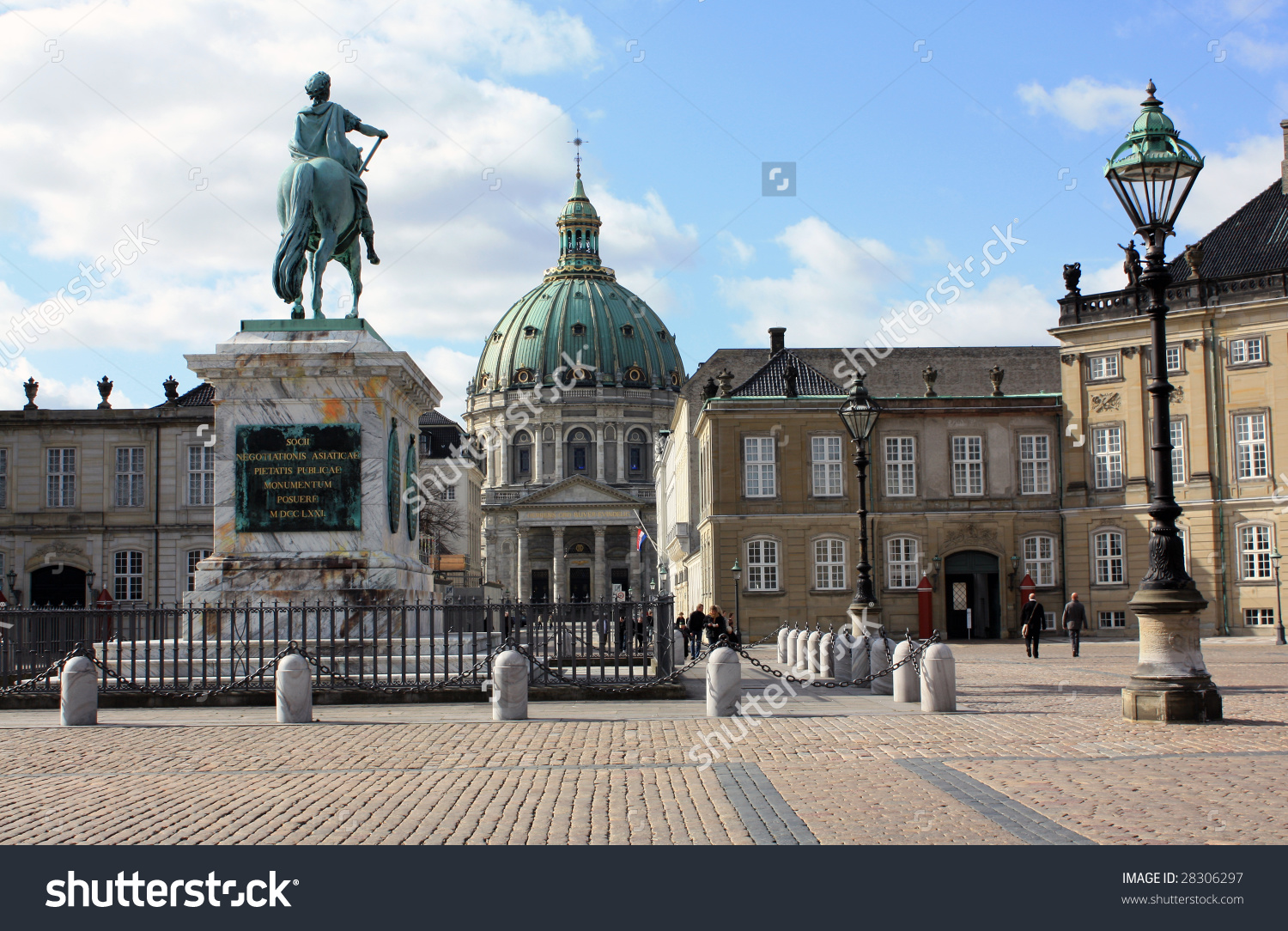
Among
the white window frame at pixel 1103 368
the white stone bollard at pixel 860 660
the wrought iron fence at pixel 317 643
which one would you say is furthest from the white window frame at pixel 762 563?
the wrought iron fence at pixel 317 643

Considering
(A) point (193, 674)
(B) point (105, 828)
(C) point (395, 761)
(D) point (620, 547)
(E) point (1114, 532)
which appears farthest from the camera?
(D) point (620, 547)

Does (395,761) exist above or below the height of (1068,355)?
below

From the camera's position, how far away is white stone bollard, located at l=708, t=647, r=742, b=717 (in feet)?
50.8

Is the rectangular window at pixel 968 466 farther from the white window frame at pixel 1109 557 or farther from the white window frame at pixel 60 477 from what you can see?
the white window frame at pixel 60 477

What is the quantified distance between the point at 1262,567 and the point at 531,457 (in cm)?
10088

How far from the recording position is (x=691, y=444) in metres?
64.6

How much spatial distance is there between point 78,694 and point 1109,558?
40.9 meters

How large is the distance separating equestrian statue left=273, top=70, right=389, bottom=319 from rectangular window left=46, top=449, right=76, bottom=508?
4408cm

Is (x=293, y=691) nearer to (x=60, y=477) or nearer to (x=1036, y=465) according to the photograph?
(x=1036, y=465)

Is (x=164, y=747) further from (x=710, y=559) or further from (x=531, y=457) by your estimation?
(x=531, y=457)

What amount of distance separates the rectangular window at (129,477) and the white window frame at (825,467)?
98.1ft

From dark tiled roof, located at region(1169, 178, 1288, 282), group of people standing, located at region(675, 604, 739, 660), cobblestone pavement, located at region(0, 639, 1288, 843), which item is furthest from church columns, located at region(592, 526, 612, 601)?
cobblestone pavement, located at region(0, 639, 1288, 843)

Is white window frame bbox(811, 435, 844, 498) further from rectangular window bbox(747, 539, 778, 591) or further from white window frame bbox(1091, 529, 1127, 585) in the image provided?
white window frame bbox(1091, 529, 1127, 585)

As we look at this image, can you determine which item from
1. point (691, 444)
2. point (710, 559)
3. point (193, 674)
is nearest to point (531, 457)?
point (691, 444)
